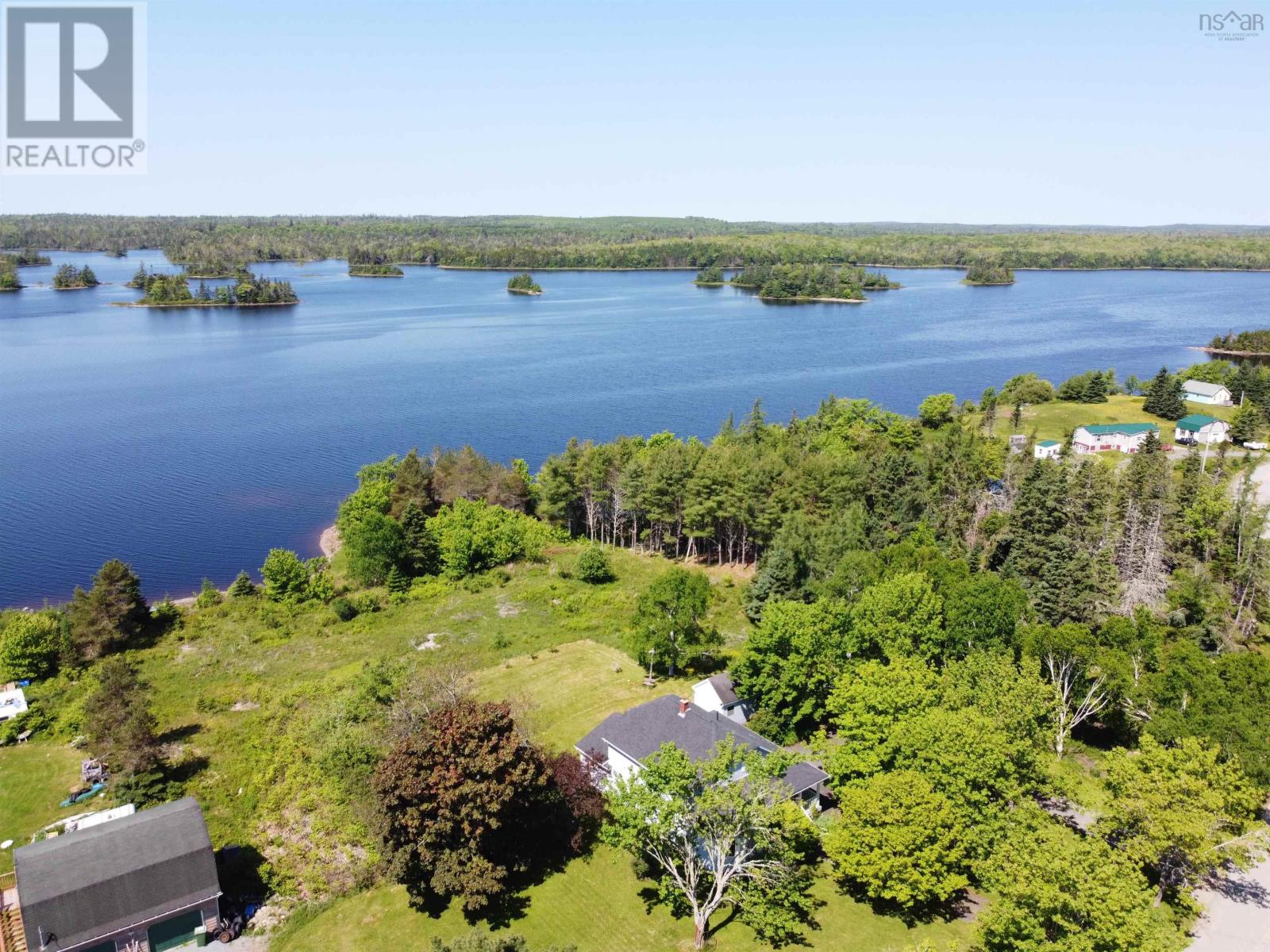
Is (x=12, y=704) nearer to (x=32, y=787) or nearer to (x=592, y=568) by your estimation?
(x=32, y=787)

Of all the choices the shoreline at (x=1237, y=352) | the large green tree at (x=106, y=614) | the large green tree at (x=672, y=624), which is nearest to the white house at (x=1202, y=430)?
the shoreline at (x=1237, y=352)

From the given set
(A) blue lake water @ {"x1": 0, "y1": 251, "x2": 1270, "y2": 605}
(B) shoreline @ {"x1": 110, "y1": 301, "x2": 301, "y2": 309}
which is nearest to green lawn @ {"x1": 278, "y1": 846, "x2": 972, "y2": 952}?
(A) blue lake water @ {"x1": 0, "y1": 251, "x2": 1270, "y2": 605}

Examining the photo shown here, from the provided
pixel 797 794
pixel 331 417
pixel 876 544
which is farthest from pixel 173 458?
pixel 797 794

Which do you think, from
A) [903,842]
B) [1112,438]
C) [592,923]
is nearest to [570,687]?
[592,923]

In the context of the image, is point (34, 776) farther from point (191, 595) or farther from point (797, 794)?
point (797, 794)

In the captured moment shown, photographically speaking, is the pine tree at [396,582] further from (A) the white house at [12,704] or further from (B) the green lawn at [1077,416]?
(B) the green lawn at [1077,416]

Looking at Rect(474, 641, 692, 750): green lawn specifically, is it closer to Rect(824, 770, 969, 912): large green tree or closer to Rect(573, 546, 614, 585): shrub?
Rect(573, 546, 614, 585): shrub
